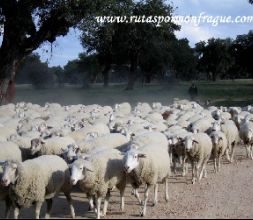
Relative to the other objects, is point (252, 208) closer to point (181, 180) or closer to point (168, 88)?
point (181, 180)

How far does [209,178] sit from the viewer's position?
13.0 m

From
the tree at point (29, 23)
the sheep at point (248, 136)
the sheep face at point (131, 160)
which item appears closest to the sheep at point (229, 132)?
the sheep at point (248, 136)

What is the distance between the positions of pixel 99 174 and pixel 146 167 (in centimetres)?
115

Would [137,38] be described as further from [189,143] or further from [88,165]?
[88,165]

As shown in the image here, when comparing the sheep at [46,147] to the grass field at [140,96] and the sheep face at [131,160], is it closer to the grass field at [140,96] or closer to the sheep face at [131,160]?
the sheep face at [131,160]

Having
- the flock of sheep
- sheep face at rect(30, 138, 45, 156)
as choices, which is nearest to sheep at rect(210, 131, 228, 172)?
the flock of sheep

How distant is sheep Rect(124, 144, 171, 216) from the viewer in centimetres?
940

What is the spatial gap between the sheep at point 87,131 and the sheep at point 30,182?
3935 millimetres

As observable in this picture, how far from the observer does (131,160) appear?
929 cm

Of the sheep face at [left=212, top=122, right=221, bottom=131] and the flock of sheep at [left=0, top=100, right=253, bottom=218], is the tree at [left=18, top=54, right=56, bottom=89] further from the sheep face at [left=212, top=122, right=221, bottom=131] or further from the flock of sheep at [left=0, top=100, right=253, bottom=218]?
the sheep face at [left=212, top=122, right=221, bottom=131]

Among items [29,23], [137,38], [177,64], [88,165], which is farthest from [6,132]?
[177,64]

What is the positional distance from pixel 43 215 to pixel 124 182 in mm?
1862

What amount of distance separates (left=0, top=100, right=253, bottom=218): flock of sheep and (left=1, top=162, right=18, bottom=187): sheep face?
2 cm

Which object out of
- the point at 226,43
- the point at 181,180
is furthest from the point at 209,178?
the point at 226,43
